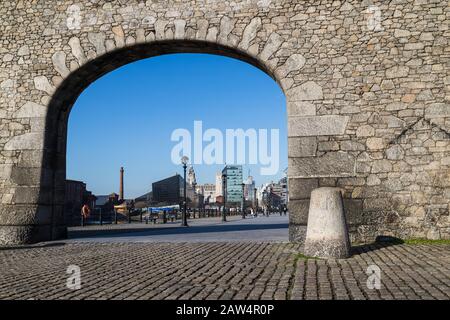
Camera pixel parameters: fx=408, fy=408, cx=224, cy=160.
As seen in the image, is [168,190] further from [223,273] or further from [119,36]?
[223,273]

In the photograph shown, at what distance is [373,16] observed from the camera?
A: 8188mm

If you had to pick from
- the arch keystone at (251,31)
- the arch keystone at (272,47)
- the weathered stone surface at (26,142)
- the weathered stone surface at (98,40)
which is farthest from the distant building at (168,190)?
the arch keystone at (272,47)

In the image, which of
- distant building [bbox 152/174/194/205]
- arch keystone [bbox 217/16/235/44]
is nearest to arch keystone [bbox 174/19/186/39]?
arch keystone [bbox 217/16/235/44]

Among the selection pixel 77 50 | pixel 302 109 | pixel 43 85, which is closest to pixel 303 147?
pixel 302 109

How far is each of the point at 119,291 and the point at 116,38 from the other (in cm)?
655

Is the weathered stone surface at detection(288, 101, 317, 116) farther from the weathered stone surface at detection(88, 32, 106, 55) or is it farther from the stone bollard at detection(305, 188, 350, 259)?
the weathered stone surface at detection(88, 32, 106, 55)

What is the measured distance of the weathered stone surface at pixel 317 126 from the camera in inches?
315

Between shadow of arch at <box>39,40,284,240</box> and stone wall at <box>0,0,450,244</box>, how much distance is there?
0.12ft

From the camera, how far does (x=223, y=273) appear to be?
4715 millimetres

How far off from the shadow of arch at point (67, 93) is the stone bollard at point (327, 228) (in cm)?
338

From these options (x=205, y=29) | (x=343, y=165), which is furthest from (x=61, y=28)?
(x=343, y=165)

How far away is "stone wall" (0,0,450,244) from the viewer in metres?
7.70

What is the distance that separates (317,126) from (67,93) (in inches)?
225

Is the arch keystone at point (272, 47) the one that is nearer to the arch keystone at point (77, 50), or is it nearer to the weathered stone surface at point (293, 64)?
the weathered stone surface at point (293, 64)
